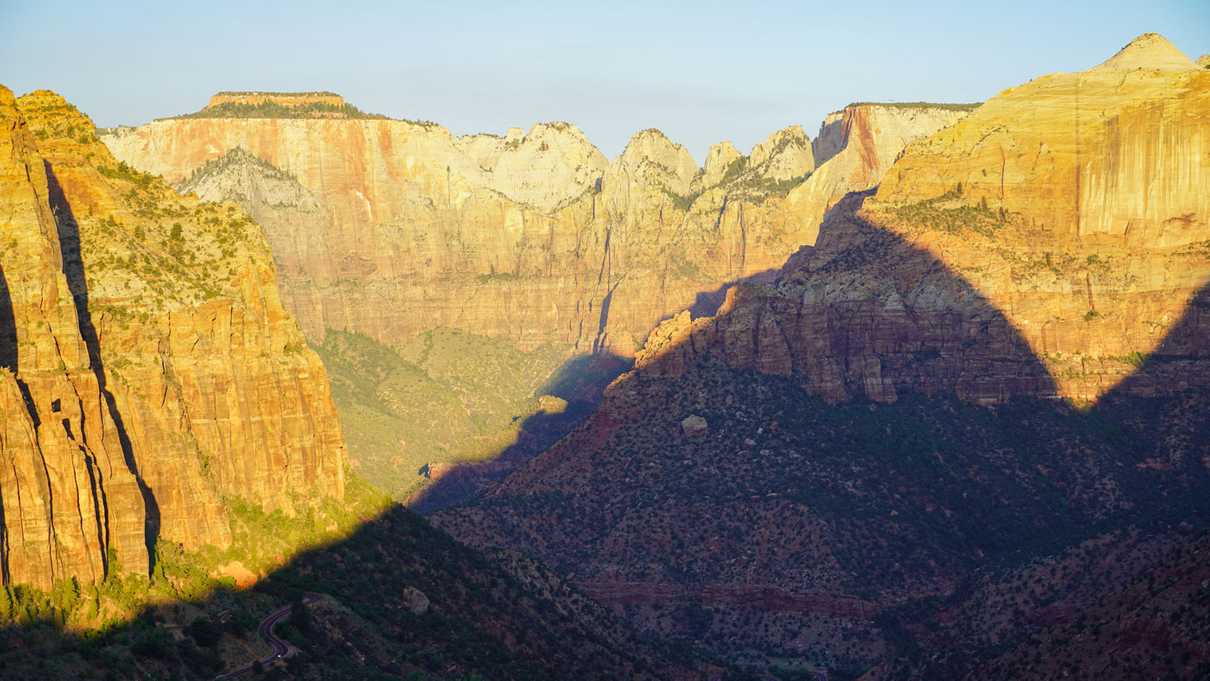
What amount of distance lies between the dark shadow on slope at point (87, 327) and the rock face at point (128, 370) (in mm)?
96

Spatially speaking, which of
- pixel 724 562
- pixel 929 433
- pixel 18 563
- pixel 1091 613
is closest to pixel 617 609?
pixel 724 562

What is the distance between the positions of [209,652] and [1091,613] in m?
40.2

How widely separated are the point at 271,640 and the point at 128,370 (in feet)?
41.0

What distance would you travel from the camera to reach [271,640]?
90812mm

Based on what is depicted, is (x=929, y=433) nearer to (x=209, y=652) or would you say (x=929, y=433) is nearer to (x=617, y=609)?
(x=617, y=609)

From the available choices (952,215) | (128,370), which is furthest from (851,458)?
(128,370)

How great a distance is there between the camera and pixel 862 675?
420 feet

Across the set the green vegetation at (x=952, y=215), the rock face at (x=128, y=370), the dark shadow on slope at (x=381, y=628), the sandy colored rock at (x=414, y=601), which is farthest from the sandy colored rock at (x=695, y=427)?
the rock face at (x=128, y=370)

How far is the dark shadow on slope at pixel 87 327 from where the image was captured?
89875mm

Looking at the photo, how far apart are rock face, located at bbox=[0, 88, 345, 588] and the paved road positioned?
4.12 m

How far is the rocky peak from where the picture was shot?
17688cm

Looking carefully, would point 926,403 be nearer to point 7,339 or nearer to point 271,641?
point 271,641

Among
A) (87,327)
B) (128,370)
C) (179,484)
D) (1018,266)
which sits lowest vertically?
(179,484)

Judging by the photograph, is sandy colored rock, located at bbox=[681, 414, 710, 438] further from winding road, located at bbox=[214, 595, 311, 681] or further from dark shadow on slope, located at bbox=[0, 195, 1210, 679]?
winding road, located at bbox=[214, 595, 311, 681]
